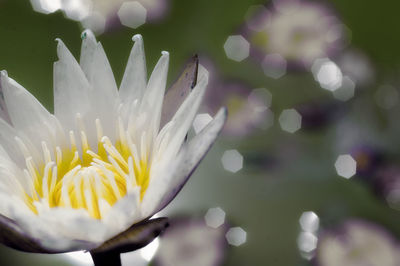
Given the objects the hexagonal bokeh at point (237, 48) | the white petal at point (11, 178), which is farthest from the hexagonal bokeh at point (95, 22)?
the white petal at point (11, 178)

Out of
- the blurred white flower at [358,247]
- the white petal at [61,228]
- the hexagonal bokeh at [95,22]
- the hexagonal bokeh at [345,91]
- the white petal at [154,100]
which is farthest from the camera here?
the hexagonal bokeh at [95,22]

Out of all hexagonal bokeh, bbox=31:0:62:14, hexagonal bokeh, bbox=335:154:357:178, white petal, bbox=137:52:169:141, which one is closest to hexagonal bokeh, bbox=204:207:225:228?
hexagonal bokeh, bbox=335:154:357:178

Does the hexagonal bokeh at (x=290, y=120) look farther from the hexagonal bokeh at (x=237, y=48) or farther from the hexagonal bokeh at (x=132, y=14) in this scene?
the hexagonal bokeh at (x=132, y=14)

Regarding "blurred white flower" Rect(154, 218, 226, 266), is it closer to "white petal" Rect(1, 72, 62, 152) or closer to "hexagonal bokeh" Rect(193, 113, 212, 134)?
"hexagonal bokeh" Rect(193, 113, 212, 134)

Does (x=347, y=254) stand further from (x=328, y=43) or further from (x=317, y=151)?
(x=328, y=43)

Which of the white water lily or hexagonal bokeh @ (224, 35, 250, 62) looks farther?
hexagonal bokeh @ (224, 35, 250, 62)
